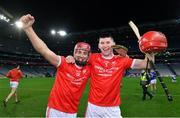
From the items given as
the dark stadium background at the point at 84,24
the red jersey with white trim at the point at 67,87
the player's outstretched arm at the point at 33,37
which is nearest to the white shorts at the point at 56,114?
the red jersey with white trim at the point at 67,87

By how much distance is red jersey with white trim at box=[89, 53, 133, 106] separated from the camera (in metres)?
6.34

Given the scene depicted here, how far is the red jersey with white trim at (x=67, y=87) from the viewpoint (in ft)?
19.0

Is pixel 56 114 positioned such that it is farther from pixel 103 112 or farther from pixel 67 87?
pixel 103 112

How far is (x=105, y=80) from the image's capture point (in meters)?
6.34

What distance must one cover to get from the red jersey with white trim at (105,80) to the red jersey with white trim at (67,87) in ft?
1.83

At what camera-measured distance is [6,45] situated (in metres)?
82.8

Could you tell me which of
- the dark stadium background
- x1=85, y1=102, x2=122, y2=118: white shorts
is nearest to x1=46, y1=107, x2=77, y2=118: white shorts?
x1=85, y1=102, x2=122, y2=118: white shorts

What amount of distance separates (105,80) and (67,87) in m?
0.88

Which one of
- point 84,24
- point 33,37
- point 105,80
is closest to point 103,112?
point 105,80

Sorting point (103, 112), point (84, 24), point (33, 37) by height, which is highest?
point (84, 24)

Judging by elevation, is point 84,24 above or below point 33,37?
above

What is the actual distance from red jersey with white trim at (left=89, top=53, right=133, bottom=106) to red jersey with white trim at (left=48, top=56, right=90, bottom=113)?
559 mm

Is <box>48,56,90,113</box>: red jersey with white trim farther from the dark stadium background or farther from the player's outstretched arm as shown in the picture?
the dark stadium background

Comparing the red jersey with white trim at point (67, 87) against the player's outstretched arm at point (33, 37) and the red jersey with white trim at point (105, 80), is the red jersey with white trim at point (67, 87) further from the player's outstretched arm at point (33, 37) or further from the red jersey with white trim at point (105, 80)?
the red jersey with white trim at point (105, 80)
